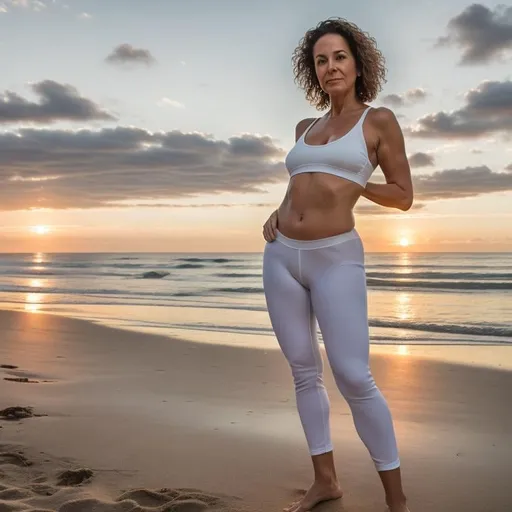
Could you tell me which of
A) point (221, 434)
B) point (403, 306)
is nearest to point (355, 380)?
point (221, 434)

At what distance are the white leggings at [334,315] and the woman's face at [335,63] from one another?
0.68 metres

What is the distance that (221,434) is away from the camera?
434 cm

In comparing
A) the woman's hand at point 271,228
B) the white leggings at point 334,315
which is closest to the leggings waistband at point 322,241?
the white leggings at point 334,315

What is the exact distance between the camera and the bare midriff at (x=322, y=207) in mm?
2859

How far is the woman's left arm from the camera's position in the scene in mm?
2807

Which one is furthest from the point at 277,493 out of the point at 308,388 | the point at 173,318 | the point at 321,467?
the point at 173,318

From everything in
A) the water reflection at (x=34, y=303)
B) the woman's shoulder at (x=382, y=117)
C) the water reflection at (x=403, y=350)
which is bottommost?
the water reflection at (x=403, y=350)

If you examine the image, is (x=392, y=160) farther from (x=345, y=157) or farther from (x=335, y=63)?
(x=335, y=63)

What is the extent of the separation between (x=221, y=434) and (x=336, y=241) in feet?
6.69

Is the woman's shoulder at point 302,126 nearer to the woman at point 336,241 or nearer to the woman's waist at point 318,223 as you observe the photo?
the woman at point 336,241

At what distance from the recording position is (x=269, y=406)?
16.8 ft

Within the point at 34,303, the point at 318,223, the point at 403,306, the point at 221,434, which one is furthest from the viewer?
the point at 34,303

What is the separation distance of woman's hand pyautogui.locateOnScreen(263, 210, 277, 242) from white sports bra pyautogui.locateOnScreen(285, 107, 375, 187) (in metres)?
0.29

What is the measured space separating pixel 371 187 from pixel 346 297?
1.67 feet
